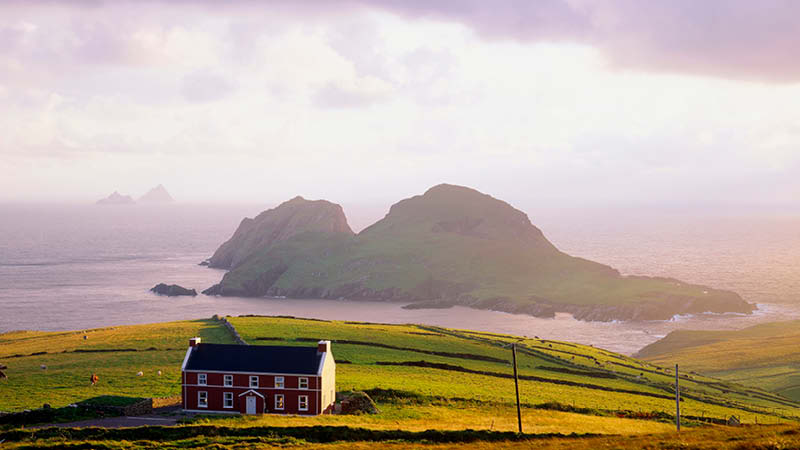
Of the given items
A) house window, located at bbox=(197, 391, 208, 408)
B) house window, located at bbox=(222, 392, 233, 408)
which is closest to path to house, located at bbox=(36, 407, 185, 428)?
house window, located at bbox=(197, 391, 208, 408)

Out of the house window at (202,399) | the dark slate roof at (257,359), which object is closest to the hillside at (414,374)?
the house window at (202,399)

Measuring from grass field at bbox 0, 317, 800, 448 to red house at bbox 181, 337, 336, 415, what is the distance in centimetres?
Result: 380

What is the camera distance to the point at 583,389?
86.8 metres

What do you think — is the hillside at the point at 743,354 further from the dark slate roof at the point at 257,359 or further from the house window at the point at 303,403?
the dark slate roof at the point at 257,359

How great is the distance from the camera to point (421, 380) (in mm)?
81562

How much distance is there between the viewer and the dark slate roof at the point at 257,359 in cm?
6359

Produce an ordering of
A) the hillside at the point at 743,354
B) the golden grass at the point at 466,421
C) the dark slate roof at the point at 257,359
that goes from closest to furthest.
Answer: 1. the golden grass at the point at 466,421
2. the dark slate roof at the point at 257,359
3. the hillside at the point at 743,354

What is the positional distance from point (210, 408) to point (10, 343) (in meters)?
65.3

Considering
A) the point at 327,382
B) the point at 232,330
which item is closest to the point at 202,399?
the point at 327,382

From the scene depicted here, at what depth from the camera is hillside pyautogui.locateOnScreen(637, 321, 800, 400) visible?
122 metres

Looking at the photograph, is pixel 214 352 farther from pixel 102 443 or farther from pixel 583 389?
pixel 583 389

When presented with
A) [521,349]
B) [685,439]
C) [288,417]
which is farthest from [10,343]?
[685,439]

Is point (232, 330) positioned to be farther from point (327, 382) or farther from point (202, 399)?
point (327, 382)

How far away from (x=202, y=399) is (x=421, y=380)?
27.5 metres
